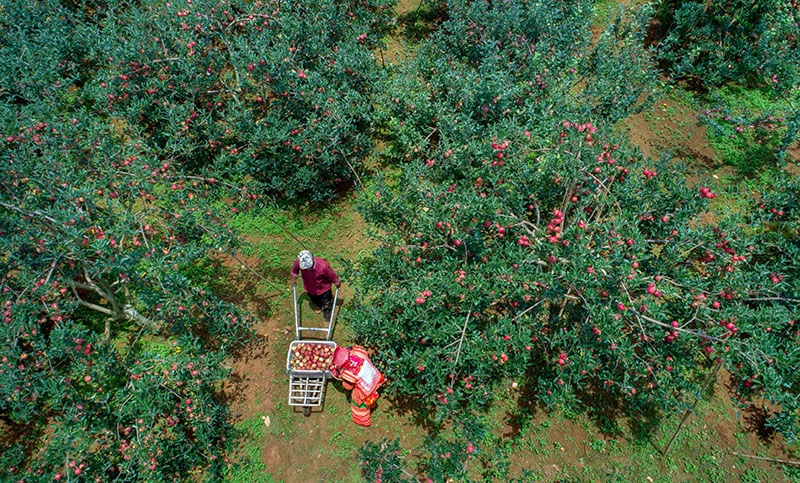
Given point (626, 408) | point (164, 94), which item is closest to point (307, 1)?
point (164, 94)

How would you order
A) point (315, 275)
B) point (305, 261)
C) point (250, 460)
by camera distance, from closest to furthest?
point (250, 460) < point (305, 261) < point (315, 275)

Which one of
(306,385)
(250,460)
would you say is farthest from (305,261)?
(250,460)

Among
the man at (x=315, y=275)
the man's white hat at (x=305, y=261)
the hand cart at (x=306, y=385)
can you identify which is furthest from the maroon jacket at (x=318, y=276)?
the hand cart at (x=306, y=385)

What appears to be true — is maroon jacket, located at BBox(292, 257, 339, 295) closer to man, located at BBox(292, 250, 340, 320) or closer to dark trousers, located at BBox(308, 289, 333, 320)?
man, located at BBox(292, 250, 340, 320)

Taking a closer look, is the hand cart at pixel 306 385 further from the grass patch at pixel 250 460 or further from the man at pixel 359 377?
the grass patch at pixel 250 460

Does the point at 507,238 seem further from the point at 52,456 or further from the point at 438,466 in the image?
the point at 52,456

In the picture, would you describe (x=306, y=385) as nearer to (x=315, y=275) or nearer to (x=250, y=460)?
(x=250, y=460)

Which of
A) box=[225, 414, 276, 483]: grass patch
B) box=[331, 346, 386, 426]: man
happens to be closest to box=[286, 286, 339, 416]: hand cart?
box=[331, 346, 386, 426]: man

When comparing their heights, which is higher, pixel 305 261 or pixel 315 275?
pixel 305 261
